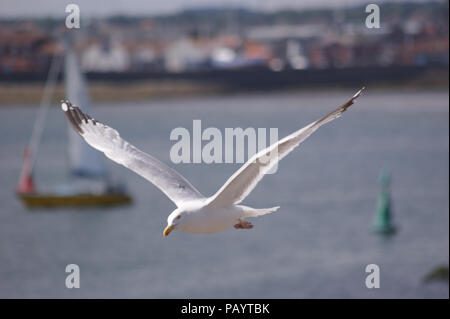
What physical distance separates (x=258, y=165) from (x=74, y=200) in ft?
88.1

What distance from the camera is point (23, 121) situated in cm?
8362

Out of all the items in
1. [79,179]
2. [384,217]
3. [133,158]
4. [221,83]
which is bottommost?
[133,158]

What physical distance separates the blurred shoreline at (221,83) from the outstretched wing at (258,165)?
61.5 metres

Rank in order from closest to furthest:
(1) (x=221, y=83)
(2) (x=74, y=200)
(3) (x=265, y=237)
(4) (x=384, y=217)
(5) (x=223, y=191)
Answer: (5) (x=223, y=191) → (4) (x=384, y=217) → (3) (x=265, y=237) → (2) (x=74, y=200) → (1) (x=221, y=83)

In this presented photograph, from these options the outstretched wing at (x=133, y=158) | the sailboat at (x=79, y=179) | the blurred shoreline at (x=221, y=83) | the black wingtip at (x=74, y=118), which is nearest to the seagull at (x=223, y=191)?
the outstretched wing at (x=133, y=158)

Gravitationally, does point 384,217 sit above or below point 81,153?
below

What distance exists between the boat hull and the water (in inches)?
20.2

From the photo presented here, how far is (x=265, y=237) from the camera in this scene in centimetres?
3225

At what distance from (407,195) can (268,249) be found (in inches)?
435

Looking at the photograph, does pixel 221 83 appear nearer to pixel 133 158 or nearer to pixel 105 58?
pixel 105 58

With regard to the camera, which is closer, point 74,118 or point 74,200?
point 74,118

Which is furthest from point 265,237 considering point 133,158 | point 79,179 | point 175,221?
point 175,221

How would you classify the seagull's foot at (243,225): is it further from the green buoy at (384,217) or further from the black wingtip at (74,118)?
the green buoy at (384,217)

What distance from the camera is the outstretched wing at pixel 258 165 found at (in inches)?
377
